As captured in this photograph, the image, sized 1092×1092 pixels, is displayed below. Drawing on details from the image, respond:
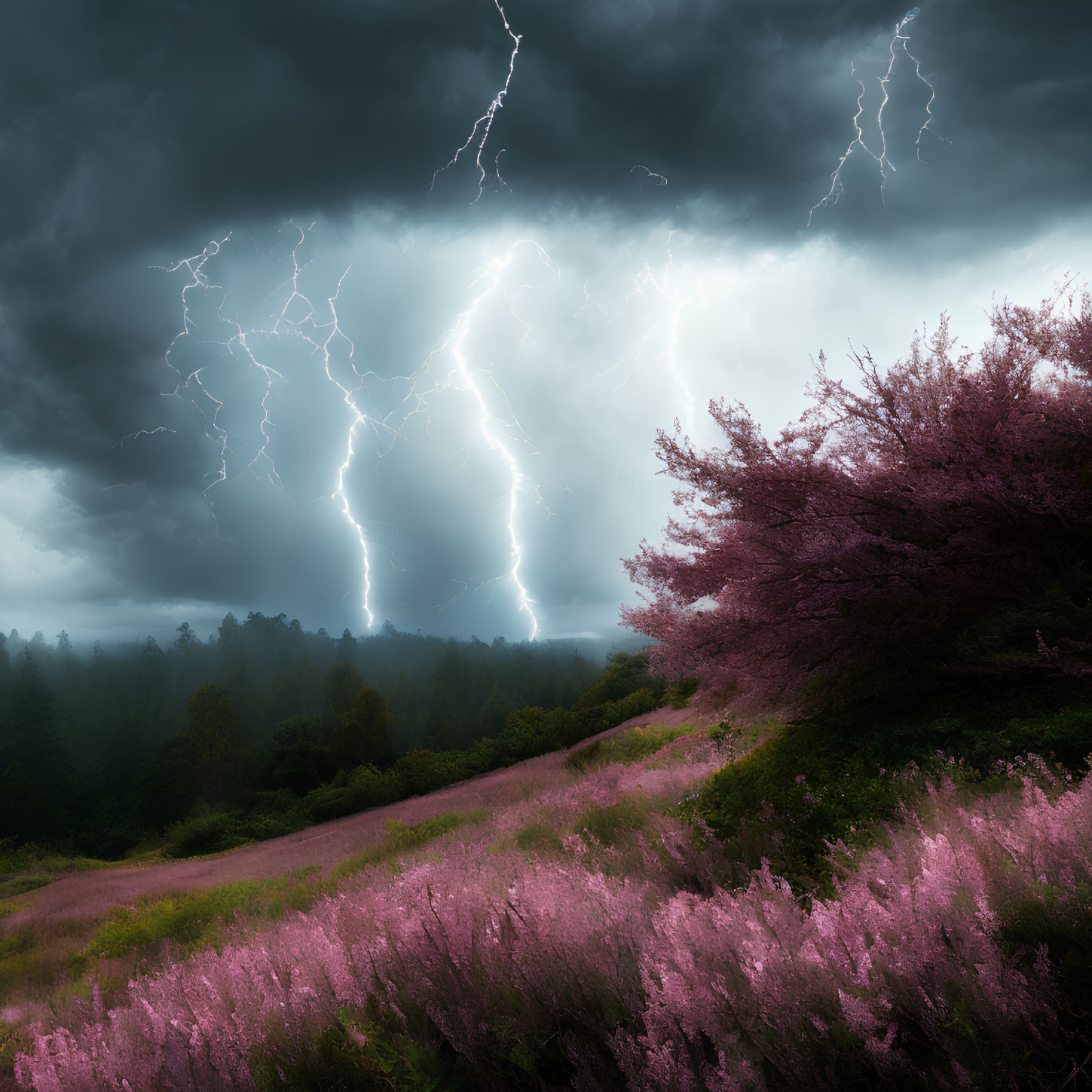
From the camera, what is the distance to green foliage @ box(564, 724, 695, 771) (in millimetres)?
11445

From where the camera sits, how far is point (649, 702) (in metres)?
22.0

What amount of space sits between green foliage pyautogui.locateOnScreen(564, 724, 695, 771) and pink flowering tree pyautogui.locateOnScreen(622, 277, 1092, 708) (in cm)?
679

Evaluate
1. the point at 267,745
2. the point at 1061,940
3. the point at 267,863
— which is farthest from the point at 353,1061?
the point at 267,745

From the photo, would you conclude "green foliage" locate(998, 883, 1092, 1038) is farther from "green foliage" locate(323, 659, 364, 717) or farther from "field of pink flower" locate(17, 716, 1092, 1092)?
"green foliage" locate(323, 659, 364, 717)

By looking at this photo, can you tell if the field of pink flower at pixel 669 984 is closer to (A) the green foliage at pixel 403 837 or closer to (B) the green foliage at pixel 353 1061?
(B) the green foliage at pixel 353 1061

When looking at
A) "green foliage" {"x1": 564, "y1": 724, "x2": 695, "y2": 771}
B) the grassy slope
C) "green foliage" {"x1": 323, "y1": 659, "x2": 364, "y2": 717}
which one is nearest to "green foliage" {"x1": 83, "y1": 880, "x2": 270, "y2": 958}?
the grassy slope

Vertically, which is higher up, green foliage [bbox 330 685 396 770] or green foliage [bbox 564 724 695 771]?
green foliage [bbox 330 685 396 770]

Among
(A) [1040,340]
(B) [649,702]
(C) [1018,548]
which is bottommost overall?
(B) [649,702]

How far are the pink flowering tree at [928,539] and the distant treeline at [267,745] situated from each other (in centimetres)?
1879

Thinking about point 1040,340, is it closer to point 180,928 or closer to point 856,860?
point 856,860

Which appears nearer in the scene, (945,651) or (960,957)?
(960,957)

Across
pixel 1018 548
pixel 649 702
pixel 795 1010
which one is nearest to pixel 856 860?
pixel 795 1010

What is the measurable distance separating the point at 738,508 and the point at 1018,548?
7.47 feet

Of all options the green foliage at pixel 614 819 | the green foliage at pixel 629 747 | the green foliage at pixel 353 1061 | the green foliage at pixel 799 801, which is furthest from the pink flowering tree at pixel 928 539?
the green foliage at pixel 629 747
